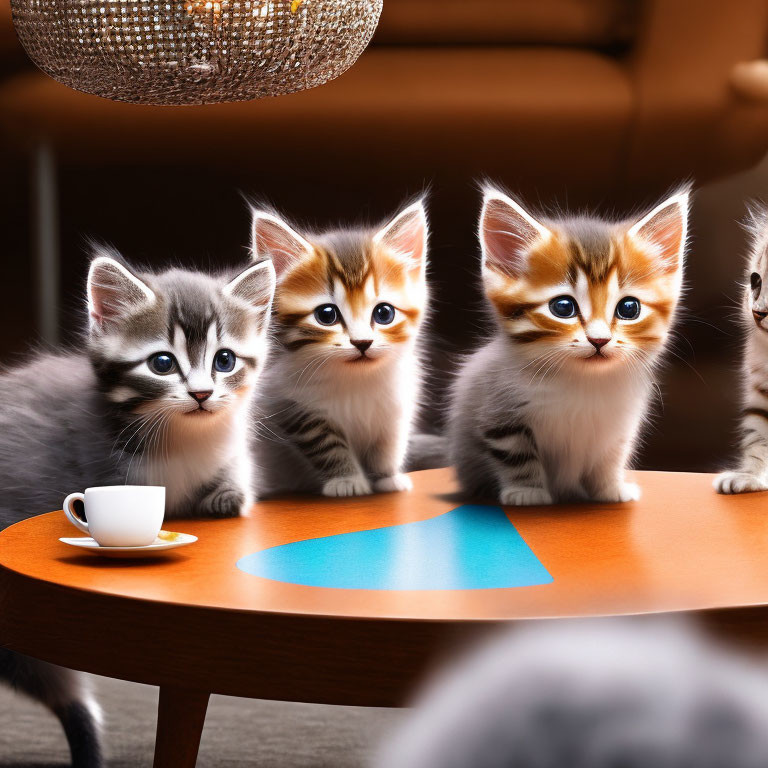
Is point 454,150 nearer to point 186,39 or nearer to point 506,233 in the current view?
point 506,233

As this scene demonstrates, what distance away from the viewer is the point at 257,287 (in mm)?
1442

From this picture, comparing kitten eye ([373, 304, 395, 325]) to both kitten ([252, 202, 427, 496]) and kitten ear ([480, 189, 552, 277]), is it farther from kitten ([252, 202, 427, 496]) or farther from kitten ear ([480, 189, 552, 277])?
kitten ear ([480, 189, 552, 277])

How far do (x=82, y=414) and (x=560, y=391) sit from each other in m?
0.66

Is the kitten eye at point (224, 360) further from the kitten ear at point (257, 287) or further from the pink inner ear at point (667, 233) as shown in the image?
the pink inner ear at point (667, 233)

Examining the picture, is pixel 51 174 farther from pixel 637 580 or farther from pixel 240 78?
pixel 637 580

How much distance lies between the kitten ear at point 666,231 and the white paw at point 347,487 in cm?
A: 54

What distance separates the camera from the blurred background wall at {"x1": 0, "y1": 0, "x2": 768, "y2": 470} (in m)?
1.78

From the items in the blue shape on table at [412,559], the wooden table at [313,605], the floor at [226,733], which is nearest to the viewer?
the wooden table at [313,605]

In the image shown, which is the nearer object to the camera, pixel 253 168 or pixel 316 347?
pixel 316 347

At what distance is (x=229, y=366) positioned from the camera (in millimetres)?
1391

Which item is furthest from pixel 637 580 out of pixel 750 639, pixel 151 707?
pixel 151 707

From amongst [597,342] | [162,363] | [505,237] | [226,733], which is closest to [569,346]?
[597,342]

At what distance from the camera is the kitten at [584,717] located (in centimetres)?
39

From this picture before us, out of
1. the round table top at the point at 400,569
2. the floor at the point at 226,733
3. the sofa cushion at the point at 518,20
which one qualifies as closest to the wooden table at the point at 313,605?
the round table top at the point at 400,569
